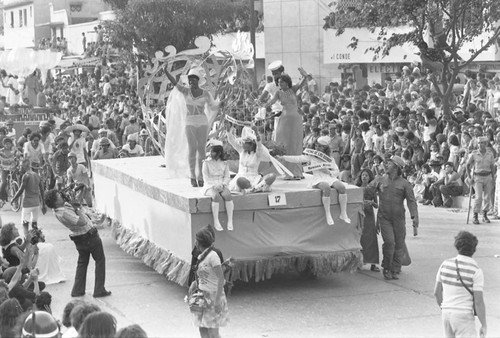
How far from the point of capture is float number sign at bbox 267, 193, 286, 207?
12.9 metres

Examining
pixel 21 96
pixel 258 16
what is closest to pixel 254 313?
pixel 21 96

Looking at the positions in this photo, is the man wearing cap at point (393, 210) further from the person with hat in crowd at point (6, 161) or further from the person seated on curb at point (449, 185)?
the person with hat in crowd at point (6, 161)

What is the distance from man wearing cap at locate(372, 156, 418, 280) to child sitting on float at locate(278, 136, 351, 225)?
66cm

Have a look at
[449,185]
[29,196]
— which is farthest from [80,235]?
[449,185]

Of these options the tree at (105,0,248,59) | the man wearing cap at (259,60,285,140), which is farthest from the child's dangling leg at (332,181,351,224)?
the tree at (105,0,248,59)

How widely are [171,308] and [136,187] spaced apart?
9.24 ft

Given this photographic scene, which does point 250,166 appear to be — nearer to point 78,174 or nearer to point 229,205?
point 229,205

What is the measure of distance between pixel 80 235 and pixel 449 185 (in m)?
9.14

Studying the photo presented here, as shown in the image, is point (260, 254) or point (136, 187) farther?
point (136, 187)

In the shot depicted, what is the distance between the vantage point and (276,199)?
1291cm

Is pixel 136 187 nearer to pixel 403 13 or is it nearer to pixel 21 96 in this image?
pixel 403 13

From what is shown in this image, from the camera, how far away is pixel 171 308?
12672 mm

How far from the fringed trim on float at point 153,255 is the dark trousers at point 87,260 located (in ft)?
2.45

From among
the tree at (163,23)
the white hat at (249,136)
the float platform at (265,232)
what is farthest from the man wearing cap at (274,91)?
the tree at (163,23)
